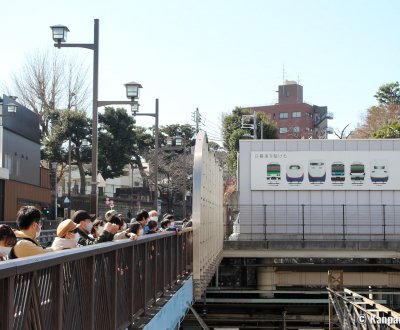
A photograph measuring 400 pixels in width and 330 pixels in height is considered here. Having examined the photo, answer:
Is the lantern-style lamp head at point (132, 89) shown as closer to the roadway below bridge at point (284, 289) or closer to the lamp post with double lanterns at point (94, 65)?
the lamp post with double lanterns at point (94, 65)

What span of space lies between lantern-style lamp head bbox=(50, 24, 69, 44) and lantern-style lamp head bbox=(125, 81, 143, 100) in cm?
385

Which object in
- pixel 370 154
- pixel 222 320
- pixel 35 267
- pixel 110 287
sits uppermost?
pixel 370 154

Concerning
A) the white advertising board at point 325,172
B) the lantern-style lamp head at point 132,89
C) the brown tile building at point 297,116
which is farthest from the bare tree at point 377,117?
the lantern-style lamp head at point 132,89

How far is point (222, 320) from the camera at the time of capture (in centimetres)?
2350

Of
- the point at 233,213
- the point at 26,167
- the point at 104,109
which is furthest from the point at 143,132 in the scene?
the point at 233,213

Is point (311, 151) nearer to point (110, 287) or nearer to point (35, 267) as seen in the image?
point (110, 287)

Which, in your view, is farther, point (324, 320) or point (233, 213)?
point (233, 213)

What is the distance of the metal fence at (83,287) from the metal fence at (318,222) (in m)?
13.3

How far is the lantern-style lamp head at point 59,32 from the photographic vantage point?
17.0 m

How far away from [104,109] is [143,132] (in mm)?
7931

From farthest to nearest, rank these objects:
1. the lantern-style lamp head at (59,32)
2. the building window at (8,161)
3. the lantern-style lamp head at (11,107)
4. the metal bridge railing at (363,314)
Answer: the building window at (8,161), the lantern-style lamp head at (11,107), the lantern-style lamp head at (59,32), the metal bridge railing at (363,314)

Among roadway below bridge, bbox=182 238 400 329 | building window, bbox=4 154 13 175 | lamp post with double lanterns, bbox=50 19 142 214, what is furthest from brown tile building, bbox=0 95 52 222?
lamp post with double lanterns, bbox=50 19 142 214

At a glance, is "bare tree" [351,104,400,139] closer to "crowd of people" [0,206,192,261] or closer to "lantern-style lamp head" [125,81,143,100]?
"lantern-style lamp head" [125,81,143,100]

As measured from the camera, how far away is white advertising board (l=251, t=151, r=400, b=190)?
23.2m
